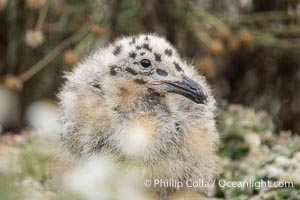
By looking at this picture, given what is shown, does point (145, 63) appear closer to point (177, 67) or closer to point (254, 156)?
point (177, 67)

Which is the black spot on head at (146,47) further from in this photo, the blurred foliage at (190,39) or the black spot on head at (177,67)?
the blurred foliage at (190,39)

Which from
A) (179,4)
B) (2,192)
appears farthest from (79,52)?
(2,192)

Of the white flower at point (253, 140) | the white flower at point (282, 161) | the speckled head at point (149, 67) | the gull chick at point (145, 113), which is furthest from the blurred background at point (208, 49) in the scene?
the speckled head at point (149, 67)

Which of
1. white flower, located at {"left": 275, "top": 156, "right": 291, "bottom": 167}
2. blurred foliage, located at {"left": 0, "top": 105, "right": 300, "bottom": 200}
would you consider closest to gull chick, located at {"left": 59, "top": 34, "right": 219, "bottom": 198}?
blurred foliage, located at {"left": 0, "top": 105, "right": 300, "bottom": 200}

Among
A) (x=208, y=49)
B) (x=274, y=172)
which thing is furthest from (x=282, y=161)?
(x=208, y=49)

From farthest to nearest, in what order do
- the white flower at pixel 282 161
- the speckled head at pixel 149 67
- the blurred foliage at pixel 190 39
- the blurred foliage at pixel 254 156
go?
the blurred foliage at pixel 190 39, the white flower at pixel 282 161, the blurred foliage at pixel 254 156, the speckled head at pixel 149 67

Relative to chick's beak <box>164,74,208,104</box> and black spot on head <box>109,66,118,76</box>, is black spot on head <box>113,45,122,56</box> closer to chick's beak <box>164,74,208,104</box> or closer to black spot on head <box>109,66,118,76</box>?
black spot on head <box>109,66,118,76</box>

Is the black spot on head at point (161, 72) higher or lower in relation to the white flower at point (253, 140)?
lower

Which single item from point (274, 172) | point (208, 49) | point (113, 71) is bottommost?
point (274, 172)
